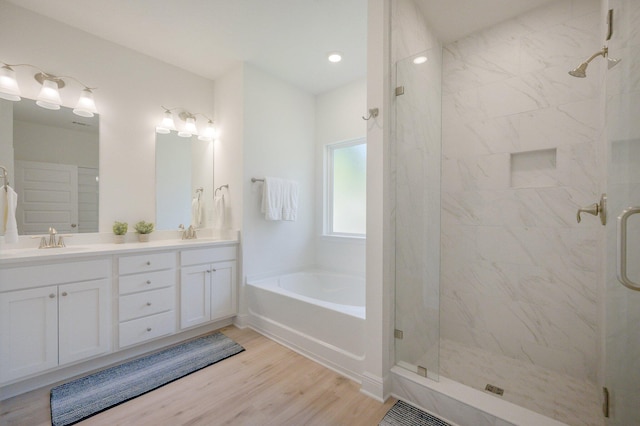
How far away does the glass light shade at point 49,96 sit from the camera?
2107mm

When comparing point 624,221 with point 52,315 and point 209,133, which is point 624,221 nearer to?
point 52,315

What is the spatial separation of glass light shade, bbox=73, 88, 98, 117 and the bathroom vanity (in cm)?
114

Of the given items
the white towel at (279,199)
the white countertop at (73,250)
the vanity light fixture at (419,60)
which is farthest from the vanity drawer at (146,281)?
the vanity light fixture at (419,60)

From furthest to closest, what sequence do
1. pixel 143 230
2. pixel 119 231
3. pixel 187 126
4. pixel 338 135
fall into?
pixel 338 135
pixel 187 126
pixel 143 230
pixel 119 231

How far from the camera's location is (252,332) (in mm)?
2643

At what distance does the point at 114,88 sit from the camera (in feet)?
8.15

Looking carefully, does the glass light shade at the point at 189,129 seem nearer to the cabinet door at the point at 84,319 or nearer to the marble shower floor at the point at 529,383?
the cabinet door at the point at 84,319

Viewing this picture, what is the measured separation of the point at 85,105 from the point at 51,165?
58 cm

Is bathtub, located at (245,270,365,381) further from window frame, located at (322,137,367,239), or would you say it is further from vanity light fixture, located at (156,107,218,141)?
vanity light fixture, located at (156,107,218,141)

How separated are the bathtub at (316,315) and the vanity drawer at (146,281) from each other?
2.46 feet

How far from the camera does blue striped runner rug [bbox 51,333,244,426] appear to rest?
1.59 meters

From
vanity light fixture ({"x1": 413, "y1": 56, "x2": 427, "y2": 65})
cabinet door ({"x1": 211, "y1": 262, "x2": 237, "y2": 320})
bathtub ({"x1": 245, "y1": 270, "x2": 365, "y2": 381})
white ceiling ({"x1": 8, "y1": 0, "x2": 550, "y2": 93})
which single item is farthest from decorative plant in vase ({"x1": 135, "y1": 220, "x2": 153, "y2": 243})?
vanity light fixture ({"x1": 413, "y1": 56, "x2": 427, "y2": 65})

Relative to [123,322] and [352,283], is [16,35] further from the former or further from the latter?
[352,283]

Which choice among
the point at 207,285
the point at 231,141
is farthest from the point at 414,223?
the point at 231,141
